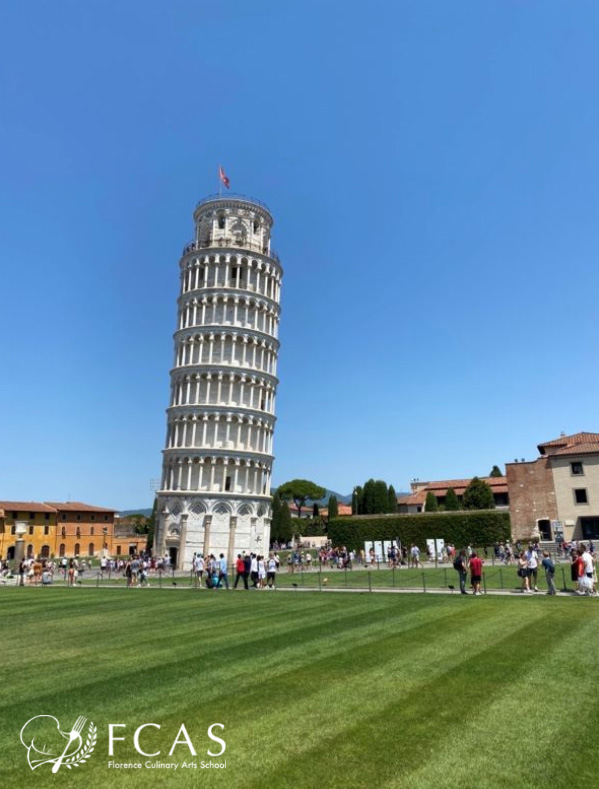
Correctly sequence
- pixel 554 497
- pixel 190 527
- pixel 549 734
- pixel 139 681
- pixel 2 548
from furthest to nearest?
1. pixel 2 548
2. pixel 190 527
3. pixel 554 497
4. pixel 139 681
5. pixel 549 734

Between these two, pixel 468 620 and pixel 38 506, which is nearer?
pixel 468 620

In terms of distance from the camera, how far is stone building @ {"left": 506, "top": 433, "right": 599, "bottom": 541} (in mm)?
51375

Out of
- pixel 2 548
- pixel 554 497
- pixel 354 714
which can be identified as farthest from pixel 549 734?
pixel 2 548

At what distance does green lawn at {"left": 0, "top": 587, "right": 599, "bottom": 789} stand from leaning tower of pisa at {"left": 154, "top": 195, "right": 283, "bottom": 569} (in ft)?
145

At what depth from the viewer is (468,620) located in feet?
49.2

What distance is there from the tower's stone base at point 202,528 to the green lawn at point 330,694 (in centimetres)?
4358

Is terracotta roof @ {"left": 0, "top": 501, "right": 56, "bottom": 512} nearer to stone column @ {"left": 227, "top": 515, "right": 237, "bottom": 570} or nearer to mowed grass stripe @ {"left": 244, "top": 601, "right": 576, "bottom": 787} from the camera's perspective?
stone column @ {"left": 227, "top": 515, "right": 237, "bottom": 570}

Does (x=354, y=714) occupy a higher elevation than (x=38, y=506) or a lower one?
lower

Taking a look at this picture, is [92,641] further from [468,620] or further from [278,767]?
[468,620]

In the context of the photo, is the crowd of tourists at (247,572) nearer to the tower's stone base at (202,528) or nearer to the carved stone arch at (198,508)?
the tower's stone base at (202,528)

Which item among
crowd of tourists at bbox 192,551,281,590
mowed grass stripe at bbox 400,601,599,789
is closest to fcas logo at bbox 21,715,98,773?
mowed grass stripe at bbox 400,601,599,789

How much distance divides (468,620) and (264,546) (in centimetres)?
5007

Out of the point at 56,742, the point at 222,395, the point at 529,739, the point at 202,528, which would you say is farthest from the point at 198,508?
the point at 529,739

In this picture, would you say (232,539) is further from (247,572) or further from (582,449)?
(582,449)
